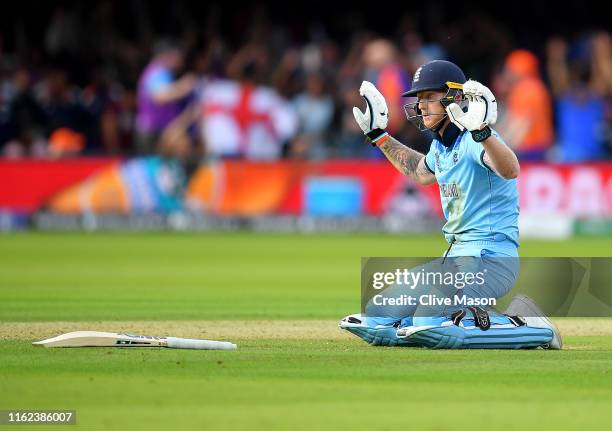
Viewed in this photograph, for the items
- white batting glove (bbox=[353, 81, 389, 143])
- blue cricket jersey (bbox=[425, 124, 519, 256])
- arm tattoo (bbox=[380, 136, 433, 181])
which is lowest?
blue cricket jersey (bbox=[425, 124, 519, 256])

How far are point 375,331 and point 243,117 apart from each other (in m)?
14.4

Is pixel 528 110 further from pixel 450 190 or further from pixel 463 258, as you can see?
pixel 463 258

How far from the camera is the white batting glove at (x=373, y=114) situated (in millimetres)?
9781

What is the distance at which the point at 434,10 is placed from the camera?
1027 inches

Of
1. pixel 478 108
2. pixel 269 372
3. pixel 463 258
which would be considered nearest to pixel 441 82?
pixel 478 108

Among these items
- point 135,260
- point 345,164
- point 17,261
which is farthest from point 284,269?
point 345,164

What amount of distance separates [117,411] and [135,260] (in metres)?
11.8

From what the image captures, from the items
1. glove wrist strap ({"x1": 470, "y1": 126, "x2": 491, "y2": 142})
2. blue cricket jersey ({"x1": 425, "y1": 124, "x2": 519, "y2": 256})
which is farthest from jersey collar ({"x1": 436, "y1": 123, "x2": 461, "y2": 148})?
glove wrist strap ({"x1": 470, "y1": 126, "x2": 491, "y2": 142})

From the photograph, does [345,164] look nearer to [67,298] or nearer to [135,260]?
[135,260]

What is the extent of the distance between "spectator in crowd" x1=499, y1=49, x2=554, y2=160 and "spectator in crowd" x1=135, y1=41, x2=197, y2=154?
5.24 meters

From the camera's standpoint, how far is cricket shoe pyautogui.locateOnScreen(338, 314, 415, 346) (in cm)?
909

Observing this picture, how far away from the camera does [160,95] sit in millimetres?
22750

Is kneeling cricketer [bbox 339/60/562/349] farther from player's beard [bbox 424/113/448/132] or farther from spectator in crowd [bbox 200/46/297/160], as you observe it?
spectator in crowd [bbox 200/46/297/160]

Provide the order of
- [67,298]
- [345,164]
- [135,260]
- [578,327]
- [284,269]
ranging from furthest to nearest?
[345,164] → [135,260] → [284,269] → [67,298] → [578,327]
